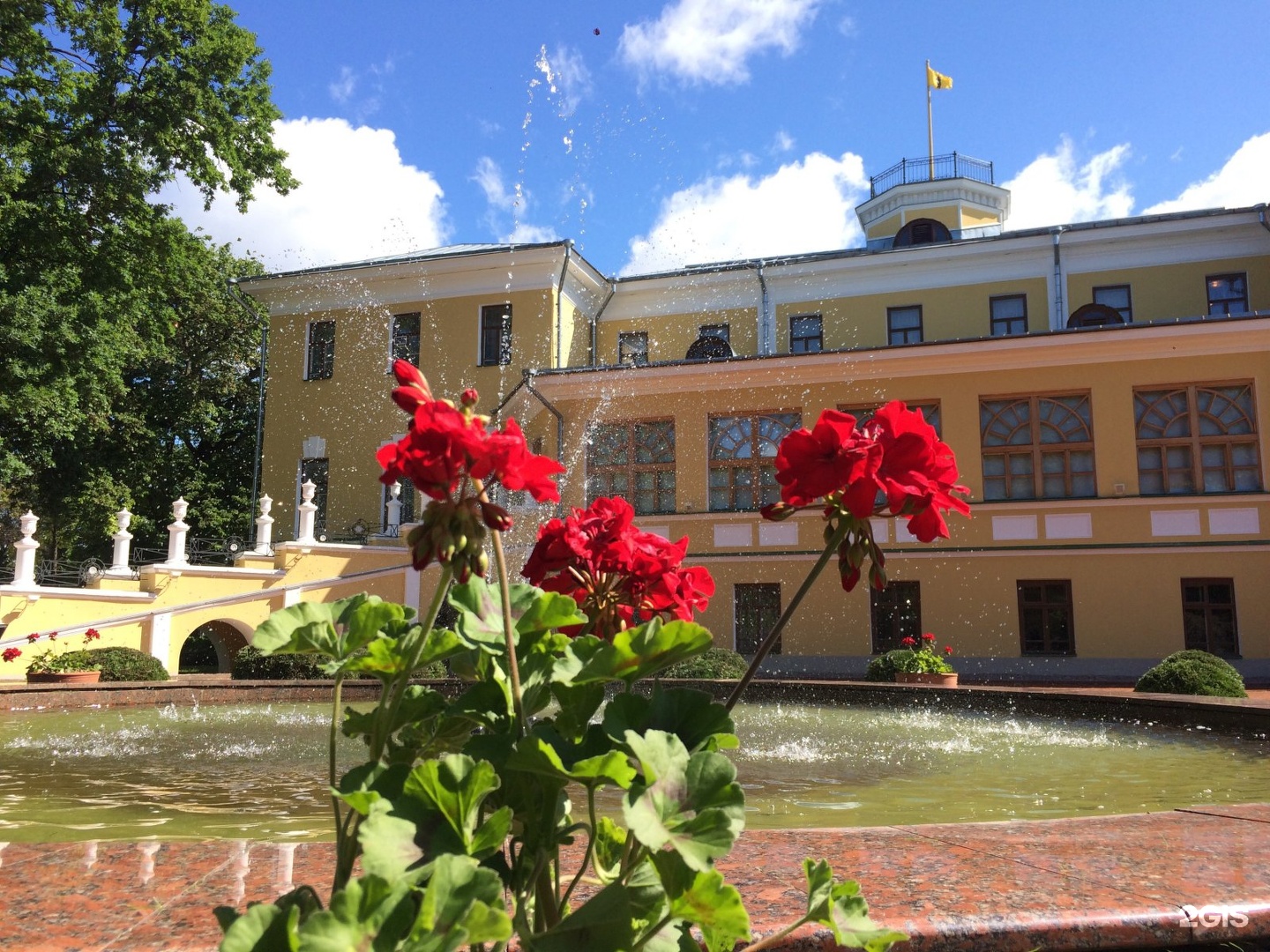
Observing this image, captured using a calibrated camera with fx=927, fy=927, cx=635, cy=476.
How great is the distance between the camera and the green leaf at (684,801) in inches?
42.3

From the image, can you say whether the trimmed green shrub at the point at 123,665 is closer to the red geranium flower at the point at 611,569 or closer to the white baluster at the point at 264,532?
the white baluster at the point at 264,532

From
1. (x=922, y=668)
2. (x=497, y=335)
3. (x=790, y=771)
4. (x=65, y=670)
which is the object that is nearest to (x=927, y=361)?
(x=922, y=668)

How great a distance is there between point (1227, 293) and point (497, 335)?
18859 millimetres

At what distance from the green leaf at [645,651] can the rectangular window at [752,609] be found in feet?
57.2

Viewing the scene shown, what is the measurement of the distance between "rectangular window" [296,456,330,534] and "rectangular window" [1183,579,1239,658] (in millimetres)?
20869

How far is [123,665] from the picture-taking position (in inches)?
509

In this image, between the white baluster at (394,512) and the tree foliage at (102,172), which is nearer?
the tree foliage at (102,172)

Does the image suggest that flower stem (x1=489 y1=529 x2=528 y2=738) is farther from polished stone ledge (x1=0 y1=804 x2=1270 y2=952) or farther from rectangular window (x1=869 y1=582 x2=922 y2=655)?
rectangular window (x1=869 y1=582 x2=922 y2=655)

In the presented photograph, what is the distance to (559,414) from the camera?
66.3 ft

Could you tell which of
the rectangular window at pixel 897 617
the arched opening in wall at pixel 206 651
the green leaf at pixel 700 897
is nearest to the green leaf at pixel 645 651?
the green leaf at pixel 700 897

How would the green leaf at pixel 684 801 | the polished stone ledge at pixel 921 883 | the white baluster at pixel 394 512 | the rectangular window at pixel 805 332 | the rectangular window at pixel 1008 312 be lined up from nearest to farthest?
the green leaf at pixel 684 801
the polished stone ledge at pixel 921 883
the white baluster at pixel 394 512
the rectangular window at pixel 1008 312
the rectangular window at pixel 805 332

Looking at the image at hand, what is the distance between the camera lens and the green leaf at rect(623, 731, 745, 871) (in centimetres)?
108

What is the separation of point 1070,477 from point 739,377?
6.57 m

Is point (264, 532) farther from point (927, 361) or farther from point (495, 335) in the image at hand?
point (927, 361)
